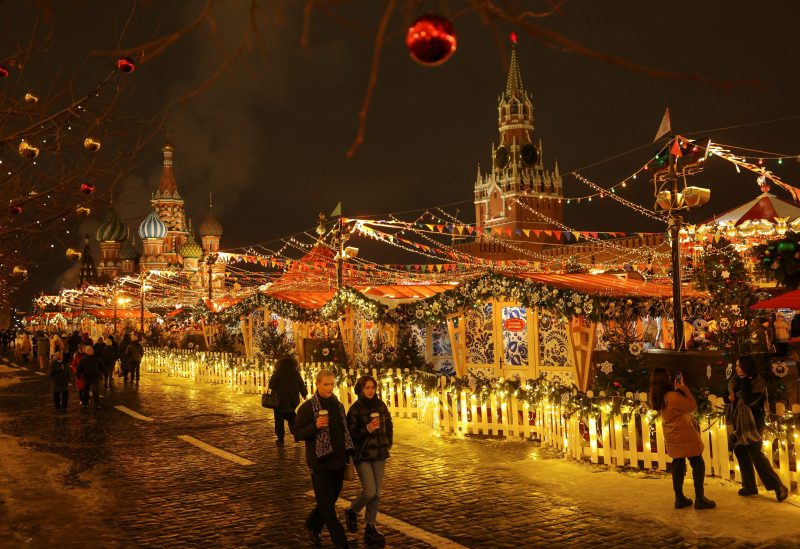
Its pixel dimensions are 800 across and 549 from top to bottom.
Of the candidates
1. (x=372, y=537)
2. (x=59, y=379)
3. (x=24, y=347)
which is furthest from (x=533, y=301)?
(x=24, y=347)

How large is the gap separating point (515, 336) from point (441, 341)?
2.48 meters

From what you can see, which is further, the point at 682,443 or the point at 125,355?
the point at 125,355

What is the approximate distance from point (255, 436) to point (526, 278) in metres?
5.68

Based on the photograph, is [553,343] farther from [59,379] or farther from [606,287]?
[59,379]

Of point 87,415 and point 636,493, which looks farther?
point 87,415

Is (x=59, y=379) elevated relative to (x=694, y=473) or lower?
elevated

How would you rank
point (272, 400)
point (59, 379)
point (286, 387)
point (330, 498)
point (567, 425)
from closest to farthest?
1. point (330, 498)
2. point (567, 425)
3. point (272, 400)
4. point (286, 387)
5. point (59, 379)

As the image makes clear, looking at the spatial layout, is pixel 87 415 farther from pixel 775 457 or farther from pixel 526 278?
pixel 775 457

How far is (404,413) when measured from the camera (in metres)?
14.7

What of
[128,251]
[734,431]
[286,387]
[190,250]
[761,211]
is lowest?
A: [734,431]

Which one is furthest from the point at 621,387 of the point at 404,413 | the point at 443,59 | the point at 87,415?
the point at 87,415

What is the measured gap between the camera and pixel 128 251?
358 ft

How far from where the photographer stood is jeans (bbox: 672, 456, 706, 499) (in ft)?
24.7

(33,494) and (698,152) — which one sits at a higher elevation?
(698,152)
